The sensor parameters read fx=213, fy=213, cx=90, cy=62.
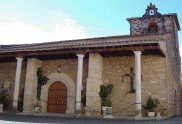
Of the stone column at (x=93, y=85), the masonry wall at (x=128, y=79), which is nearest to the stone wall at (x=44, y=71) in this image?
the stone column at (x=93, y=85)

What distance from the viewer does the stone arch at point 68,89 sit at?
12.6 metres

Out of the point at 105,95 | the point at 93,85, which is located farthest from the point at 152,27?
the point at 93,85

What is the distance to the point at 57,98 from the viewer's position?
1306 centimetres

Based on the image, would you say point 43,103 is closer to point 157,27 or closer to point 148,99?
point 148,99

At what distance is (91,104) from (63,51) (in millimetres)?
3234

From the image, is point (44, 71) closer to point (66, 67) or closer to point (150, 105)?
point (66, 67)

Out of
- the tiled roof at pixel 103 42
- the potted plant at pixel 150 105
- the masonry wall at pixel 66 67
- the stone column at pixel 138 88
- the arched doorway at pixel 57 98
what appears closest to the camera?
the stone column at pixel 138 88

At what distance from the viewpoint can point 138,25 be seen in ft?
56.5

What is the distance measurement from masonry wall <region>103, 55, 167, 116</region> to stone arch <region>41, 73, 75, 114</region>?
2120 mm

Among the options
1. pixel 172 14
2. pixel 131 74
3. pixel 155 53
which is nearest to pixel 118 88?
pixel 131 74

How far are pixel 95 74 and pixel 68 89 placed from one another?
222 cm

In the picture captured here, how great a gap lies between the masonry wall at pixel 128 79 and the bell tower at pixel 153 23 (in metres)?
5.59

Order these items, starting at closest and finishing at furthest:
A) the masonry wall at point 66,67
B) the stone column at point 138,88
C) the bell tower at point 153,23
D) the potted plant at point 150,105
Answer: the stone column at point 138,88
the potted plant at point 150,105
the masonry wall at point 66,67
the bell tower at point 153,23

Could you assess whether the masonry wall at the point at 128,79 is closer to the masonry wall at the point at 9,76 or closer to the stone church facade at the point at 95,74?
the stone church facade at the point at 95,74
